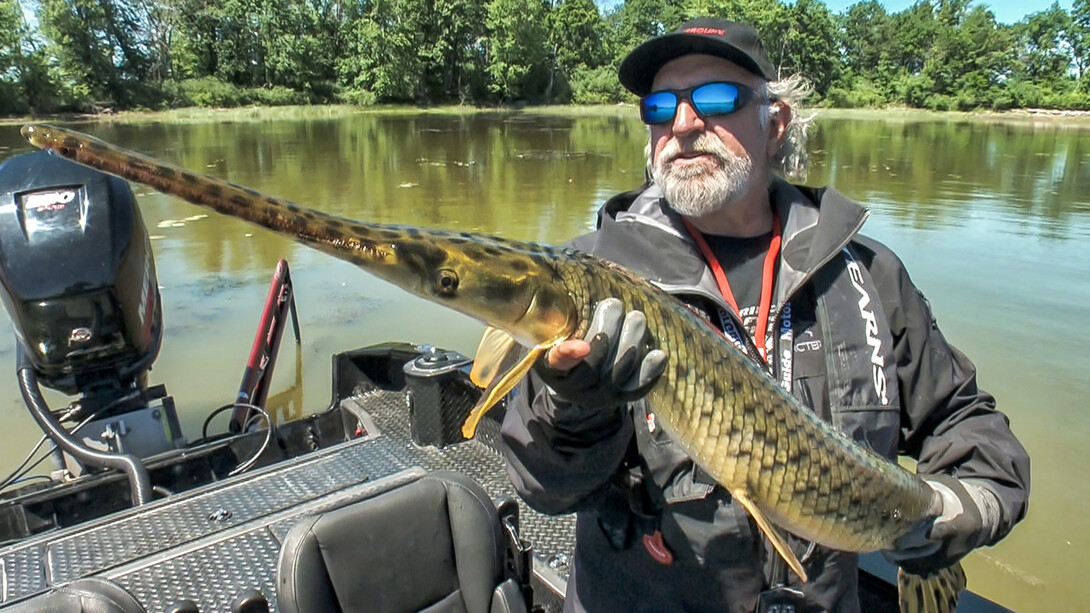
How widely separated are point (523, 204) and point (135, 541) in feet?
39.4

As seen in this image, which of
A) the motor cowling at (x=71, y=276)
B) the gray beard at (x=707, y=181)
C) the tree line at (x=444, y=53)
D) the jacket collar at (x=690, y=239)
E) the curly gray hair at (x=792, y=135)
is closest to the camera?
the jacket collar at (x=690, y=239)

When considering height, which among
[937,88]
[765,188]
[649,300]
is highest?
[937,88]

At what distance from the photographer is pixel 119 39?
54.4m

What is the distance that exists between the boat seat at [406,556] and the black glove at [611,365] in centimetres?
84

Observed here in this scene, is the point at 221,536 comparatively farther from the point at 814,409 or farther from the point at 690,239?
the point at 814,409

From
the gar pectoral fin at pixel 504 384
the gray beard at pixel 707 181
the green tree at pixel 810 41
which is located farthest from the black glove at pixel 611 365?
the green tree at pixel 810 41

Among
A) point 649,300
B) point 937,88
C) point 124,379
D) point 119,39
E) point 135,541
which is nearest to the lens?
point 649,300

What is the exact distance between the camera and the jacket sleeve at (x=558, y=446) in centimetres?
183

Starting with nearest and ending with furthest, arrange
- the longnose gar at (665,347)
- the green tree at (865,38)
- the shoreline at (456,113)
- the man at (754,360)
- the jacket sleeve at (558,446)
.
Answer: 1. the longnose gar at (665,347)
2. the jacket sleeve at (558,446)
3. the man at (754,360)
4. the shoreline at (456,113)
5. the green tree at (865,38)

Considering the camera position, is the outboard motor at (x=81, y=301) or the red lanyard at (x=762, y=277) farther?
the outboard motor at (x=81, y=301)

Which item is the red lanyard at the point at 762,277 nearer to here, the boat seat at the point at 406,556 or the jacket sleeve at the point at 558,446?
the jacket sleeve at the point at 558,446

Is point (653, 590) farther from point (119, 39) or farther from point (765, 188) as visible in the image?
point (119, 39)

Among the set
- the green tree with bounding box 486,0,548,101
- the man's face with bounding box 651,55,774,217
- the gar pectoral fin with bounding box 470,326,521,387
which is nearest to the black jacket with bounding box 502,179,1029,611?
the man's face with bounding box 651,55,774,217

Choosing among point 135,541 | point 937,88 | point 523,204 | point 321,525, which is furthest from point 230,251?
point 937,88
